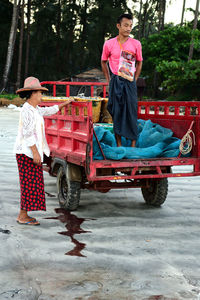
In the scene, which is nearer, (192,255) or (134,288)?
(134,288)

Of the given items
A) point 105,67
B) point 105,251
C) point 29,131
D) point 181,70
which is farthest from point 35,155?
point 181,70

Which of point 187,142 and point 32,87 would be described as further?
point 187,142

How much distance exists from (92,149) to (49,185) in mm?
2806

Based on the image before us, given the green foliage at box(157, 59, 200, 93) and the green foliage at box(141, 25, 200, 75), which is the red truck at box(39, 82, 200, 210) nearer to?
the green foliage at box(157, 59, 200, 93)

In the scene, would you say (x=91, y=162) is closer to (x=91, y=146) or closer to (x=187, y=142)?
(x=91, y=146)

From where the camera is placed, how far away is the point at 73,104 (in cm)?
602

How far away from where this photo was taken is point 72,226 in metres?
5.54

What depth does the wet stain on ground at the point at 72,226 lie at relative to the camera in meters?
4.63

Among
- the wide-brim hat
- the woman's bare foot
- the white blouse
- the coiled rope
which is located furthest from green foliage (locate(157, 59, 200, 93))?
the woman's bare foot

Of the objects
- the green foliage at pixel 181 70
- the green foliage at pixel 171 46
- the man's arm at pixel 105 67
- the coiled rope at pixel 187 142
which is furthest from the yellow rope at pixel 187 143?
the green foliage at pixel 171 46

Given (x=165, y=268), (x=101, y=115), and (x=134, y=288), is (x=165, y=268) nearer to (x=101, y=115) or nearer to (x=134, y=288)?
(x=134, y=288)

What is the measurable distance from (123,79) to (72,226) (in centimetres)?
200

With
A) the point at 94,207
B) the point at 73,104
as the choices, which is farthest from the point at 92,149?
the point at 94,207

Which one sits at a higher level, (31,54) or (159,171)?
(31,54)
